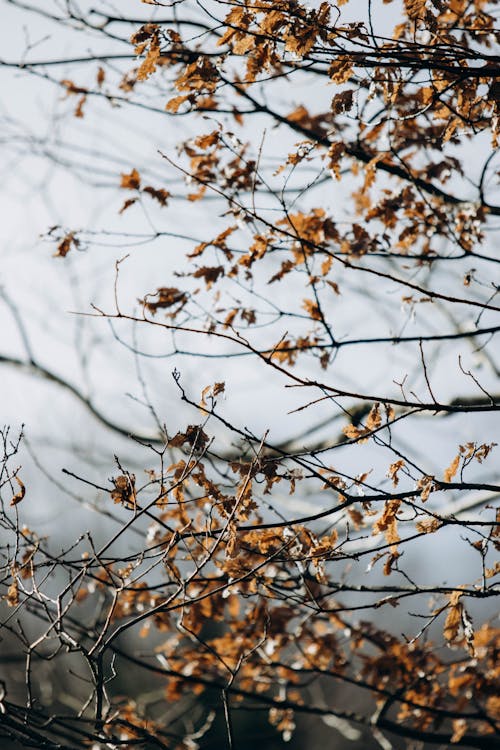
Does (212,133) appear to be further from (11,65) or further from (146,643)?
(146,643)

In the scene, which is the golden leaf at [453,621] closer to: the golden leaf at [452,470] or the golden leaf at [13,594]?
the golden leaf at [452,470]

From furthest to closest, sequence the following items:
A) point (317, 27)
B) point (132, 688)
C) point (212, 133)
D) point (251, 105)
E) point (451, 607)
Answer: point (132, 688) < point (251, 105) < point (212, 133) < point (451, 607) < point (317, 27)

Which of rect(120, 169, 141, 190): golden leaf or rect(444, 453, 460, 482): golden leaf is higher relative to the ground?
rect(120, 169, 141, 190): golden leaf

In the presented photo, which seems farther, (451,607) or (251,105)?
(251,105)

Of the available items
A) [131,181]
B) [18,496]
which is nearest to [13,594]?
[18,496]

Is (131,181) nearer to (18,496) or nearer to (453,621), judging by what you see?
(18,496)

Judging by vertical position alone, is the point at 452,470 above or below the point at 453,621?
above

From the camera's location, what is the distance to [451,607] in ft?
8.81

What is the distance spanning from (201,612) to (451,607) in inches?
68.7

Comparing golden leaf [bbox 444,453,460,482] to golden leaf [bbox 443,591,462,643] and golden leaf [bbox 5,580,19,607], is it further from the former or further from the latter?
golden leaf [bbox 5,580,19,607]

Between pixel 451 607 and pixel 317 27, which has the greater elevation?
pixel 317 27

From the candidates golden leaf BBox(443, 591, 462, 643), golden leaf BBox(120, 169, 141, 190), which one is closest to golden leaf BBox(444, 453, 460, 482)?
golden leaf BBox(443, 591, 462, 643)

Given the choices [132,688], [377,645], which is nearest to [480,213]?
[377,645]

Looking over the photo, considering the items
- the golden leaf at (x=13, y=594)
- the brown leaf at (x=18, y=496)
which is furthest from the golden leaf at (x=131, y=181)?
the golden leaf at (x=13, y=594)
